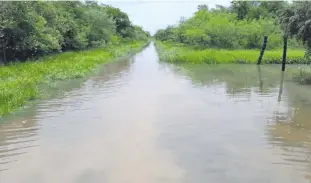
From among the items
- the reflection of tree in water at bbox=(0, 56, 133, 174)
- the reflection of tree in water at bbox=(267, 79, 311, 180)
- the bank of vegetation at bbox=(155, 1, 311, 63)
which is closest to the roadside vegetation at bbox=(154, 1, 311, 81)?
the bank of vegetation at bbox=(155, 1, 311, 63)

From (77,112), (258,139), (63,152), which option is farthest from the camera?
(77,112)

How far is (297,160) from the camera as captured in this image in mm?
8078

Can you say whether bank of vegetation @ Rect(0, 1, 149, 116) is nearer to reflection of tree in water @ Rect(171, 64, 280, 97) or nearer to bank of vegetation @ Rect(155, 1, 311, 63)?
reflection of tree in water @ Rect(171, 64, 280, 97)

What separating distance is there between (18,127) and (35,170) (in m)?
3.59

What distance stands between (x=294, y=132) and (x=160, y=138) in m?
3.91

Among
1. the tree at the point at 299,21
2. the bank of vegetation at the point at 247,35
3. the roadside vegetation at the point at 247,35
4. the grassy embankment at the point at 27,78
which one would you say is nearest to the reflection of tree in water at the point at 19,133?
the grassy embankment at the point at 27,78

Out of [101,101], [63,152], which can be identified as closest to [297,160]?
[63,152]

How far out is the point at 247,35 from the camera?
42.2 m

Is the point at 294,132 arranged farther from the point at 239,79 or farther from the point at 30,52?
the point at 30,52

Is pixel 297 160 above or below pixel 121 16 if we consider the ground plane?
below

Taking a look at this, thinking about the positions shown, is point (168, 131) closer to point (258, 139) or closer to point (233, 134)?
point (233, 134)

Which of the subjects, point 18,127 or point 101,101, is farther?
point 101,101

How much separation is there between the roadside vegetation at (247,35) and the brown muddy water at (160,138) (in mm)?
5165

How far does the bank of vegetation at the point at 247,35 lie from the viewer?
20.0 metres
